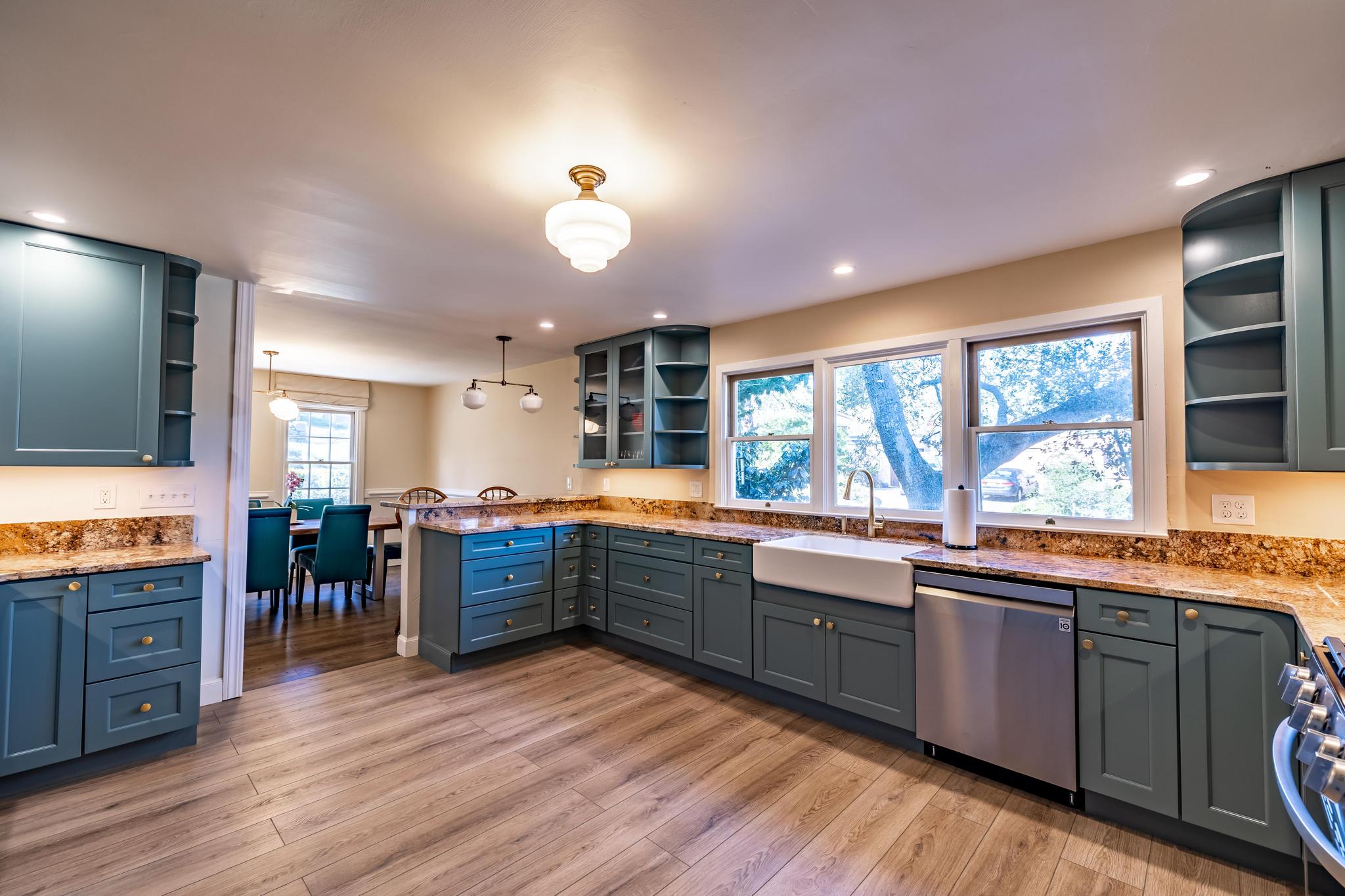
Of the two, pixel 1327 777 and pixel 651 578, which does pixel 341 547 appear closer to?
pixel 651 578

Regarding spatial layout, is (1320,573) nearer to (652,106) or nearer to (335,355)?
(652,106)

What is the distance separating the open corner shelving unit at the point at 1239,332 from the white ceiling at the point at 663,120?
0.16 metres

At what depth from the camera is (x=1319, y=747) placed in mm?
1010

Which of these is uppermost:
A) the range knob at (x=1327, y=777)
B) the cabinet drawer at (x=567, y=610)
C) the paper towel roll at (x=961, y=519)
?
the paper towel roll at (x=961, y=519)

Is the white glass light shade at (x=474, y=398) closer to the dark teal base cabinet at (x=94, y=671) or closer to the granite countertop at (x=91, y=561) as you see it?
the granite countertop at (x=91, y=561)

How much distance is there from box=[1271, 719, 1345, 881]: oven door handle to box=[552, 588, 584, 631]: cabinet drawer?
3.55m

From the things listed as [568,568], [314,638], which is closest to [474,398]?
[568,568]

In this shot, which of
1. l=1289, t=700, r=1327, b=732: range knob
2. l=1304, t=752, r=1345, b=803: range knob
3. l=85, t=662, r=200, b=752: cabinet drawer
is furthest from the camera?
l=85, t=662, r=200, b=752: cabinet drawer

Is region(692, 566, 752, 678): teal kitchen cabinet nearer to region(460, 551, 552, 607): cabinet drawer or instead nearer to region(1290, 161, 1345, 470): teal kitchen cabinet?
region(460, 551, 552, 607): cabinet drawer

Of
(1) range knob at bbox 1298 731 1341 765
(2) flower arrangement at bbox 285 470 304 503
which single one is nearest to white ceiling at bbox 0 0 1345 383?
(1) range knob at bbox 1298 731 1341 765

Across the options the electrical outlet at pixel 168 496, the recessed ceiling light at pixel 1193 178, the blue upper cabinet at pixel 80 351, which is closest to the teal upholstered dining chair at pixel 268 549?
the electrical outlet at pixel 168 496

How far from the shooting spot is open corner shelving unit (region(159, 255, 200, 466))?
2.88 meters

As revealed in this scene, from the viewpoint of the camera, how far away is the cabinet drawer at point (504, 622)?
353 centimetres

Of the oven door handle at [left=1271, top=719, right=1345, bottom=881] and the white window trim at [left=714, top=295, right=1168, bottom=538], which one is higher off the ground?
the white window trim at [left=714, top=295, right=1168, bottom=538]
